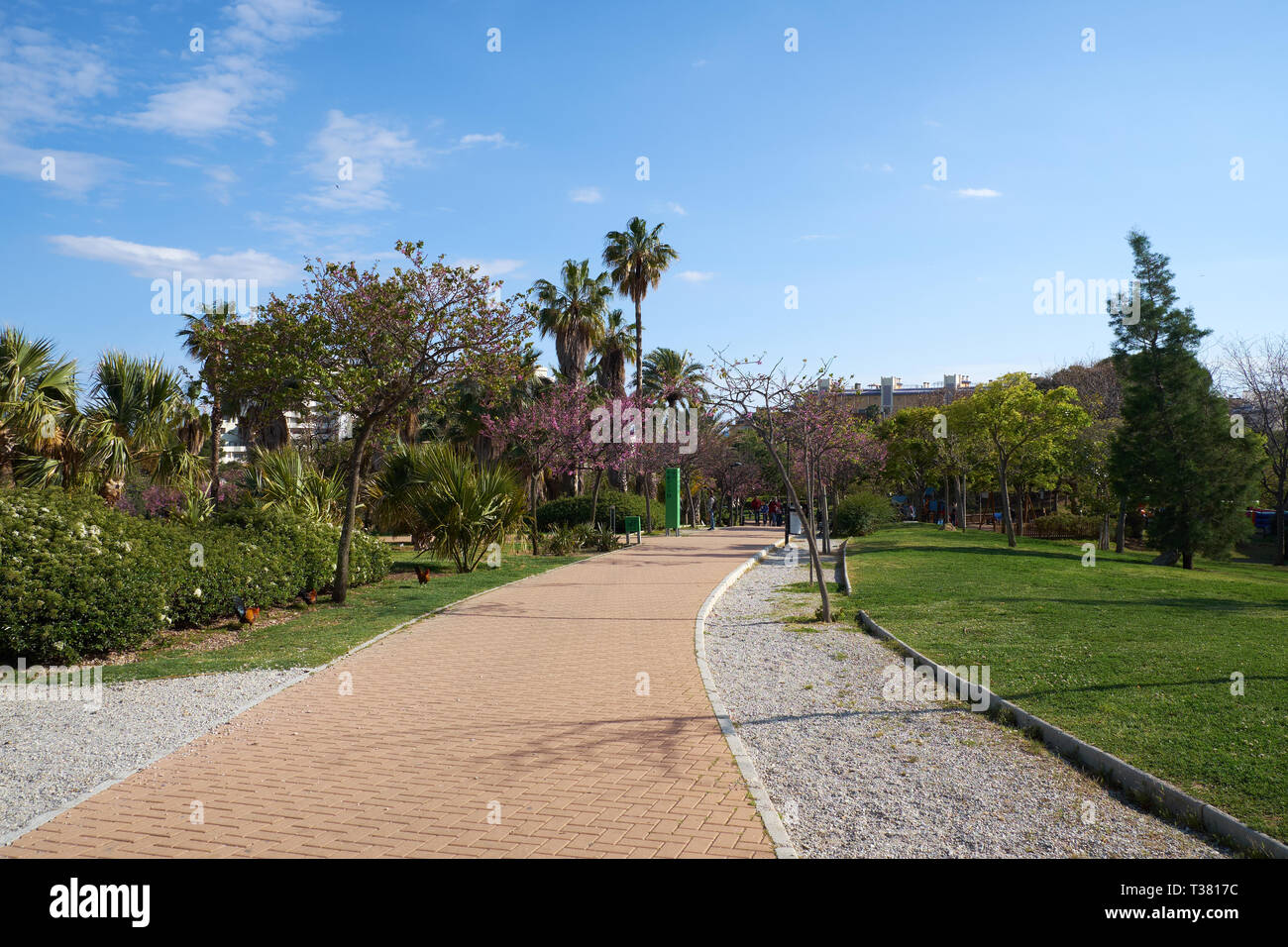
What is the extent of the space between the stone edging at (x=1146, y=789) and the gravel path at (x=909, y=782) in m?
0.11

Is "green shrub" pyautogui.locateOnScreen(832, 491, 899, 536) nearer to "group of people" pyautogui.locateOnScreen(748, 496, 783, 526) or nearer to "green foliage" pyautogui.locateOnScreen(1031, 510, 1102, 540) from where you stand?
"green foliage" pyautogui.locateOnScreen(1031, 510, 1102, 540)

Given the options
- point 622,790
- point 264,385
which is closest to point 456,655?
point 622,790

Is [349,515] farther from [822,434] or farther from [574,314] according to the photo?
[574,314]

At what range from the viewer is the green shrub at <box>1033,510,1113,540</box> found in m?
36.6

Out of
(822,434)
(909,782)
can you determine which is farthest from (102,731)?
(822,434)

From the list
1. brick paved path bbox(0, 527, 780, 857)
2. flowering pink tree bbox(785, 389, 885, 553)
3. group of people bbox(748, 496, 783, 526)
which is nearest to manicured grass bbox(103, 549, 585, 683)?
brick paved path bbox(0, 527, 780, 857)

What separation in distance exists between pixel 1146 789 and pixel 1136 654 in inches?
162

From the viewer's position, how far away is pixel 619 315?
→ 130ft

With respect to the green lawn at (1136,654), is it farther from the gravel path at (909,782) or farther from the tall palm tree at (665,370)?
the tall palm tree at (665,370)

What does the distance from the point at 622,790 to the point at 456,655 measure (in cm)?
481

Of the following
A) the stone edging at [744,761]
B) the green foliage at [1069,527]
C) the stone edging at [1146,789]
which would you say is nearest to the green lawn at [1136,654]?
the stone edging at [1146,789]

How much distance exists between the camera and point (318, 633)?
10961mm

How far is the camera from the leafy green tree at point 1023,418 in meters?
28.9

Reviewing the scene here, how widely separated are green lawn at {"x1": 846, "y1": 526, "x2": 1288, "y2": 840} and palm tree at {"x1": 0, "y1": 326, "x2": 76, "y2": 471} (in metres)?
13.7
